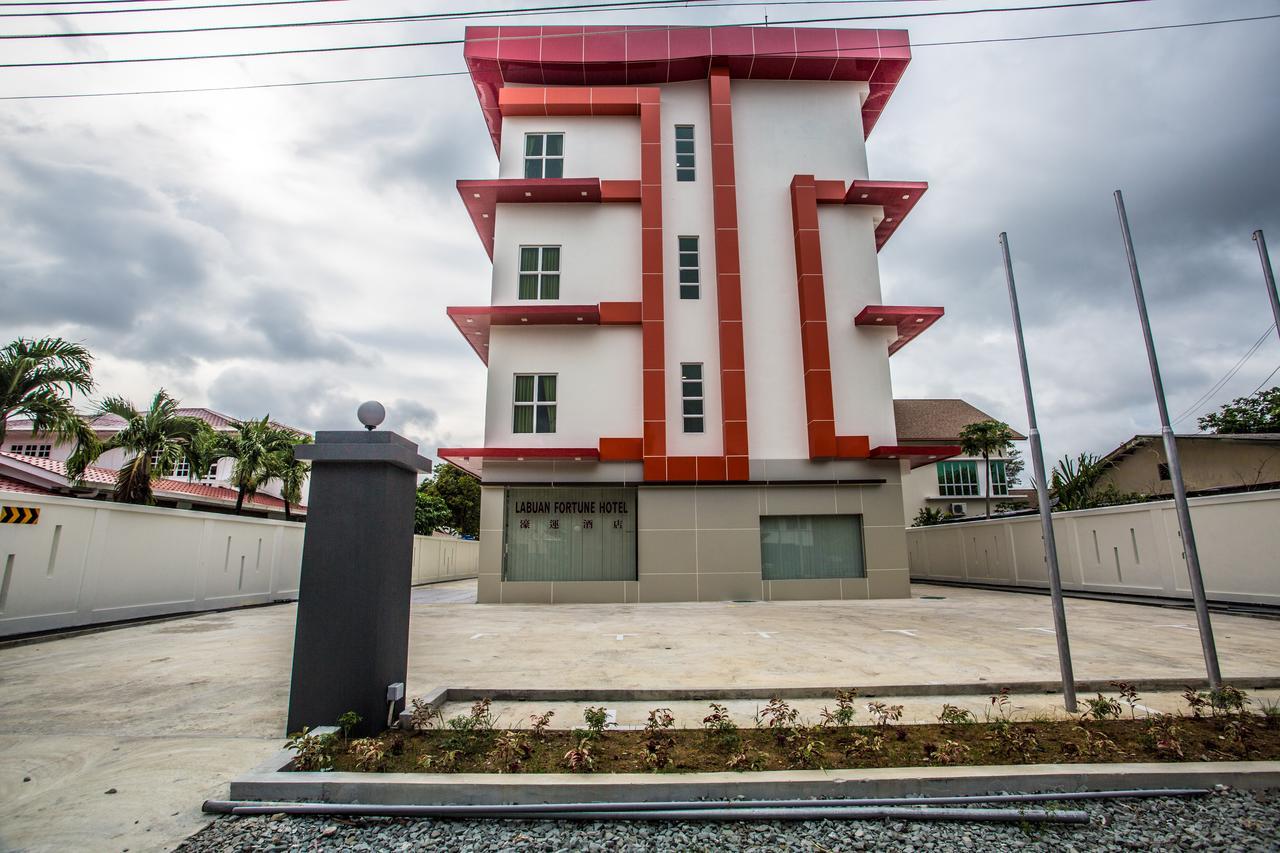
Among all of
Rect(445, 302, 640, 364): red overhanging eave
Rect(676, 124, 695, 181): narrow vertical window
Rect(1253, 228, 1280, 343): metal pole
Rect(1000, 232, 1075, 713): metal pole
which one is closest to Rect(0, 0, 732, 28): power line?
Rect(1000, 232, 1075, 713): metal pole

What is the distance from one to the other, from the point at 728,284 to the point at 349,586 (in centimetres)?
1435

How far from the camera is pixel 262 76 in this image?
28.1ft

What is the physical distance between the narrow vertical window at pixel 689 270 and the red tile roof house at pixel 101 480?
45.7 feet

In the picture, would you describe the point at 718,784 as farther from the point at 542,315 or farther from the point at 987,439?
the point at 987,439

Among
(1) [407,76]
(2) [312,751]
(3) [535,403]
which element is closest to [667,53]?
(1) [407,76]

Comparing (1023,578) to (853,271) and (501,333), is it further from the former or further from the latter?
(501,333)

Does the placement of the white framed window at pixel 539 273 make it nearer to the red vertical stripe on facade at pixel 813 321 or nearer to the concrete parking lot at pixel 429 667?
the red vertical stripe on facade at pixel 813 321

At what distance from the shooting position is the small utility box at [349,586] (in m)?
4.43

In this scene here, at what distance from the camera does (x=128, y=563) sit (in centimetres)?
1121

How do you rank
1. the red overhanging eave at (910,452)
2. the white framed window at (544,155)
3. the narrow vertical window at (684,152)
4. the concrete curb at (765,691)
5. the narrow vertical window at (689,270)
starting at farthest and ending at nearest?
the narrow vertical window at (684,152) < the white framed window at (544,155) < the narrow vertical window at (689,270) < the red overhanging eave at (910,452) < the concrete curb at (765,691)

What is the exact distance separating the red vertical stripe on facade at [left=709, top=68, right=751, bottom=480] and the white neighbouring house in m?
29.0

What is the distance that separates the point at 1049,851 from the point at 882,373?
15.2 metres

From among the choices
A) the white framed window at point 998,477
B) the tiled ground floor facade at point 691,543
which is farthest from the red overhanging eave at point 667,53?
the white framed window at point 998,477

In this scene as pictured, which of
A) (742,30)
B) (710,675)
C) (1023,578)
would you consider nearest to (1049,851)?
(710,675)
